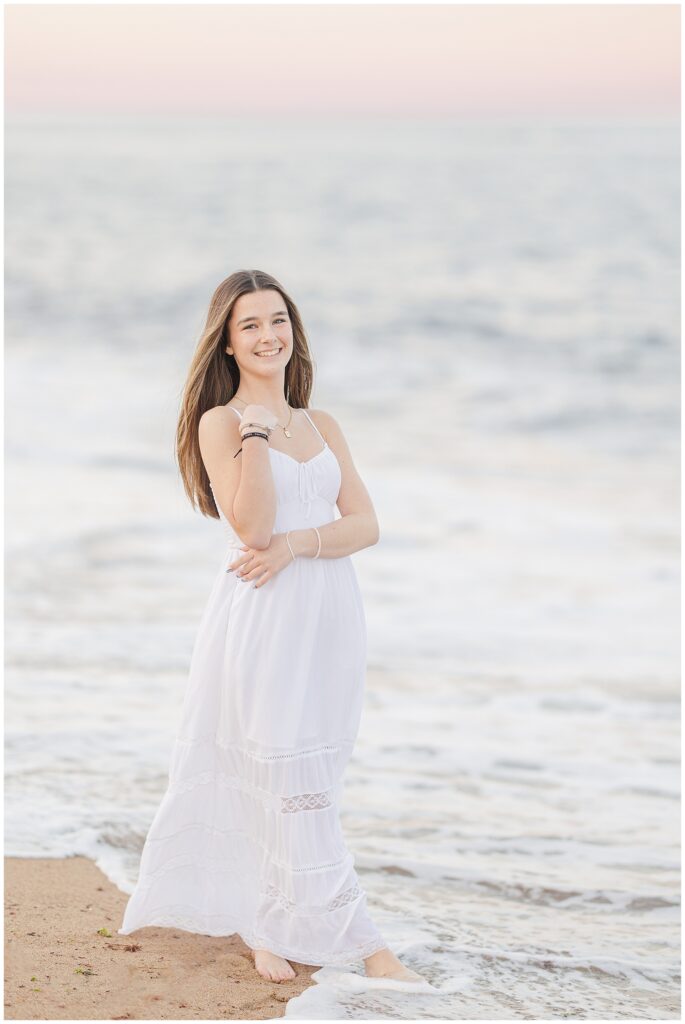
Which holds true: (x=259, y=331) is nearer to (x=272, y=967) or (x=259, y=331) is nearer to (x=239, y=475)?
(x=239, y=475)

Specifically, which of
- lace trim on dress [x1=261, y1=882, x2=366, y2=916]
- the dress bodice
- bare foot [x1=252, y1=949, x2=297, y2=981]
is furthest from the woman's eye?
bare foot [x1=252, y1=949, x2=297, y2=981]

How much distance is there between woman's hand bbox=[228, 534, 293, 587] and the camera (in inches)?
145

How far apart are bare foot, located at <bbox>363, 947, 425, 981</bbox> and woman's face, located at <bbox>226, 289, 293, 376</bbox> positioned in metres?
1.84

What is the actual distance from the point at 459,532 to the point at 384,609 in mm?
2214

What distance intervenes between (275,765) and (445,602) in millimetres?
4886

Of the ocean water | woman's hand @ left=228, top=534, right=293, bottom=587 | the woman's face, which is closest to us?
woman's hand @ left=228, top=534, right=293, bottom=587

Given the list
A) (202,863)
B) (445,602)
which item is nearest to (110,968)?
(202,863)

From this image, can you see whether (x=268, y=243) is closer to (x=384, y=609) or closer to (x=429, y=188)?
(x=429, y=188)

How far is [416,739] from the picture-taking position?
630cm

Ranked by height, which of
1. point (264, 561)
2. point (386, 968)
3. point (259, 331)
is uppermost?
point (259, 331)

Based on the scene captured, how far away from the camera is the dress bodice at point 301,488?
12.4 feet

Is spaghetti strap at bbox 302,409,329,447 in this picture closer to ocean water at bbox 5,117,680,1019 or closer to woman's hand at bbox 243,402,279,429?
woman's hand at bbox 243,402,279,429

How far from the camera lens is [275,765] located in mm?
3732

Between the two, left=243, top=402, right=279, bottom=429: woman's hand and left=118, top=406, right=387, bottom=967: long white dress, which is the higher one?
left=243, top=402, right=279, bottom=429: woman's hand
